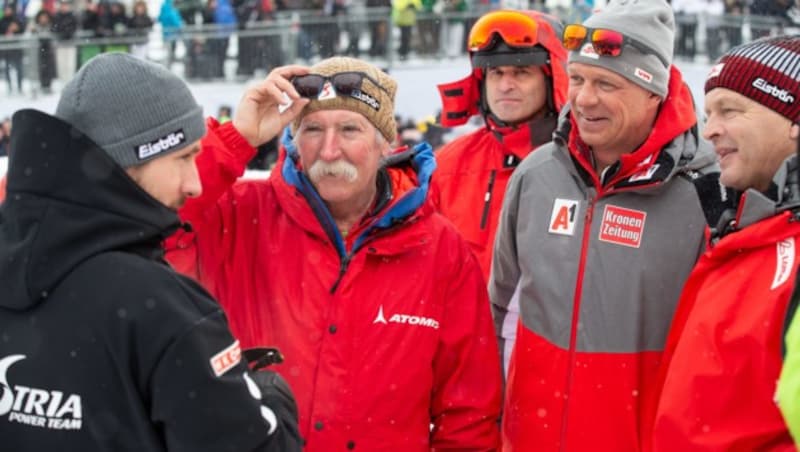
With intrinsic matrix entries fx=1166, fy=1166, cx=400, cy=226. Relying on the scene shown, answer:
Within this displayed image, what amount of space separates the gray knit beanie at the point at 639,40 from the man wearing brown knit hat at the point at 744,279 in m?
0.47

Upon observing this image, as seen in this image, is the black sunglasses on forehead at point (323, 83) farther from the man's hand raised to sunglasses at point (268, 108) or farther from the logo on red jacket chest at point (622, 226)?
the logo on red jacket chest at point (622, 226)

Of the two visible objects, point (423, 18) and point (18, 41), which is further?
point (423, 18)

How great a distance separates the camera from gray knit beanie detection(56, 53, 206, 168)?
2359 mm

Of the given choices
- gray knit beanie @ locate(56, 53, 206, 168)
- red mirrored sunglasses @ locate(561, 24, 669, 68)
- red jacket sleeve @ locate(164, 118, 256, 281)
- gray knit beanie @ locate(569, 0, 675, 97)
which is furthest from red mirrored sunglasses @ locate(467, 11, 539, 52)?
gray knit beanie @ locate(56, 53, 206, 168)

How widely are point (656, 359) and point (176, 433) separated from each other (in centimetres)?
173

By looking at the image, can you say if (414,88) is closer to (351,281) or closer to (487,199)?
(487,199)

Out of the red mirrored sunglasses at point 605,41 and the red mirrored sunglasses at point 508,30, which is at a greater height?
the red mirrored sunglasses at point 605,41

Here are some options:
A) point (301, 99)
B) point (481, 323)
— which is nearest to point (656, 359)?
point (481, 323)

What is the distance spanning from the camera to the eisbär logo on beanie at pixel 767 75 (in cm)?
297

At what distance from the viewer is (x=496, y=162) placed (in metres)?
4.82

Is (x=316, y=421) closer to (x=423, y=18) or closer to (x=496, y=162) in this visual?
(x=496, y=162)

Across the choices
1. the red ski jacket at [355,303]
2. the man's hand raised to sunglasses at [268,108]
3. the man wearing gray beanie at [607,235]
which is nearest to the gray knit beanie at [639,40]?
the man wearing gray beanie at [607,235]

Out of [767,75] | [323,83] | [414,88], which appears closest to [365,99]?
[323,83]

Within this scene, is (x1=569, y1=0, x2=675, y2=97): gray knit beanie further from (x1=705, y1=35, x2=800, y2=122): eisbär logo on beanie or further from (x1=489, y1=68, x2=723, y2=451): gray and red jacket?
(x1=705, y1=35, x2=800, y2=122): eisbär logo on beanie
